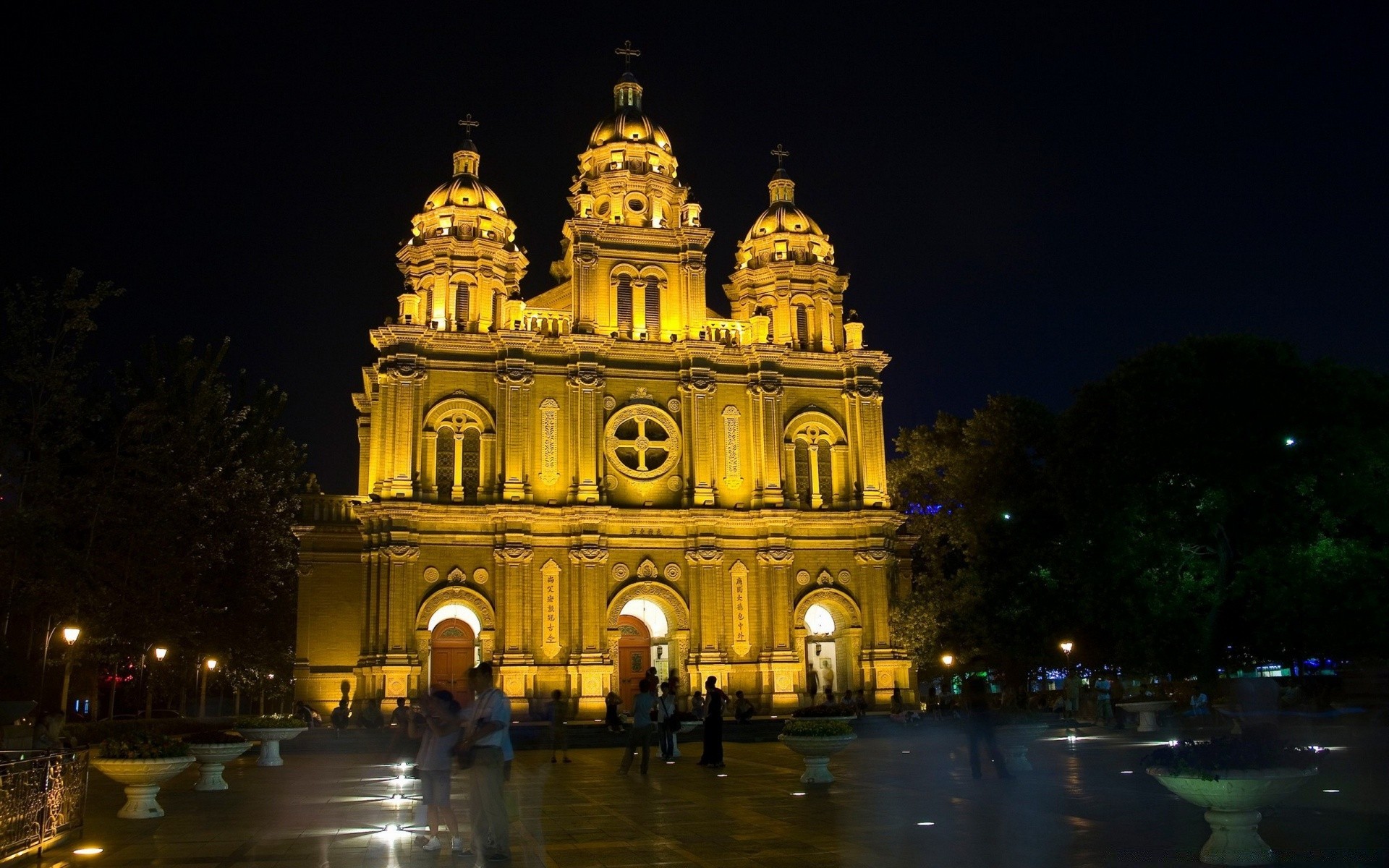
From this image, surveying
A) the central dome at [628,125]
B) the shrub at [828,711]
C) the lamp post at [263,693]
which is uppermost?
the central dome at [628,125]

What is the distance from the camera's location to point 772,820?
14.9 meters

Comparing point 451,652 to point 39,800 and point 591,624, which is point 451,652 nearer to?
point 591,624

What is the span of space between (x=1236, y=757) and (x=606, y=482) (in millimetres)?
35144

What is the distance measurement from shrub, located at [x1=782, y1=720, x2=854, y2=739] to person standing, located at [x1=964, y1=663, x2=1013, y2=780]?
1.95m

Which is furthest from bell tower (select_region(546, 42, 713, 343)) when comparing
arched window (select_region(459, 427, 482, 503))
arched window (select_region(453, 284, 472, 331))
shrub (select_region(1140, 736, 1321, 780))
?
shrub (select_region(1140, 736, 1321, 780))

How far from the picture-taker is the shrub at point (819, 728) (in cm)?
1902

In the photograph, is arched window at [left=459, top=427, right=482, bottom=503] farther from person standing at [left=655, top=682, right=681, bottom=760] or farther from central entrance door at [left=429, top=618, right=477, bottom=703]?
person standing at [left=655, top=682, right=681, bottom=760]

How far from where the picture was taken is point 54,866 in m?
12.0

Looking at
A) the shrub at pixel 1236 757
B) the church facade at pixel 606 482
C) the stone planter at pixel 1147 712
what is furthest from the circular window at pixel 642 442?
the shrub at pixel 1236 757

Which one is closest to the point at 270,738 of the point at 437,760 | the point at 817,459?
the point at 437,760

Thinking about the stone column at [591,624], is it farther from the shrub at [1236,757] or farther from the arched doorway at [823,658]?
the shrub at [1236,757]

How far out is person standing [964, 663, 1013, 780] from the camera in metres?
19.0

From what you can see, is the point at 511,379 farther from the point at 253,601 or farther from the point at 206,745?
the point at 206,745

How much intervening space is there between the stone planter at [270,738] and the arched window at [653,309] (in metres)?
24.1
